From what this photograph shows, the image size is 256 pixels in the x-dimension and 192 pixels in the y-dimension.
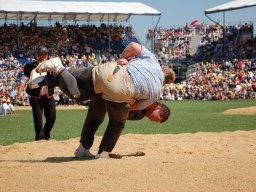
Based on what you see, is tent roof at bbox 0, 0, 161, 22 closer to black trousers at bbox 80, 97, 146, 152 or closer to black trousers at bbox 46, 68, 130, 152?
black trousers at bbox 80, 97, 146, 152

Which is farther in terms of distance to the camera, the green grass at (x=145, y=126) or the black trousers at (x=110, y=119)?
the green grass at (x=145, y=126)

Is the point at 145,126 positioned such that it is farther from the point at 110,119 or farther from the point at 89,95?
the point at 89,95

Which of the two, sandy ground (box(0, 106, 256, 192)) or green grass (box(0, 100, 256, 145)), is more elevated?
sandy ground (box(0, 106, 256, 192))

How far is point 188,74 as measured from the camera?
155ft

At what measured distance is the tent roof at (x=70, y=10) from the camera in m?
44.6

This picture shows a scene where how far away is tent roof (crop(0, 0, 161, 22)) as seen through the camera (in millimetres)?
44594

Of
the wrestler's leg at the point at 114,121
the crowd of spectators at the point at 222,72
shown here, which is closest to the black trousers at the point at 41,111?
the wrestler's leg at the point at 114,121

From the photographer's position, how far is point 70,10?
4641 centimetres

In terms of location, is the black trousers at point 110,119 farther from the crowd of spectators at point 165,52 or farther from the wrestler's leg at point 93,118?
the crowd of spectators at point 165,52

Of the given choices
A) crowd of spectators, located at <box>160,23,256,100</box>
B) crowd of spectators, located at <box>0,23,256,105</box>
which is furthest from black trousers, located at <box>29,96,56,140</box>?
crowd of spectators, located at <box>160,23,256,100</box>

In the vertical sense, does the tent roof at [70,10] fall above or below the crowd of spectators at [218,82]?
above

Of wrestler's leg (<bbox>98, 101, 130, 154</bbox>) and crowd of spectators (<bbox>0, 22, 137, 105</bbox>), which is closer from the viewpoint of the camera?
wrestler's leg (<bbox>98, 101, 130, 154</bbox>)

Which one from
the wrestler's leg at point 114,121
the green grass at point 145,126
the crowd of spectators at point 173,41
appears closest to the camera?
the wrestler's leg at point 114,121

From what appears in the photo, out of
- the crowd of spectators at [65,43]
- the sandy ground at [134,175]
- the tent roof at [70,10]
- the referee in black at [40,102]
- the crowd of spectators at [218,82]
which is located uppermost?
the tent roof at [70,10]
